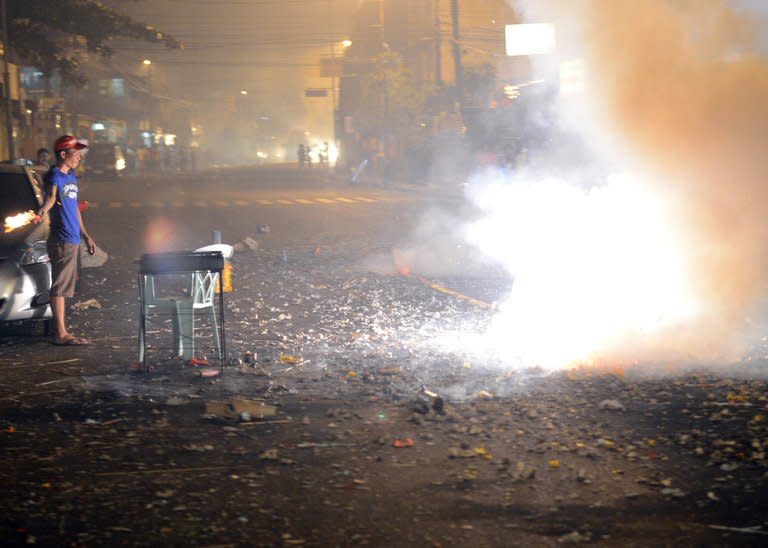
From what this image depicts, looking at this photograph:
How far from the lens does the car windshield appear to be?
10148 mm

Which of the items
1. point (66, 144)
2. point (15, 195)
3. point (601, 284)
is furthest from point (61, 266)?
point (601, 284)

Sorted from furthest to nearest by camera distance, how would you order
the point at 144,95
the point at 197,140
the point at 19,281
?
the point at 197,140 < the point at 144,95 < the point at 19,281

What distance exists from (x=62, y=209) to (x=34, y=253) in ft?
2.39

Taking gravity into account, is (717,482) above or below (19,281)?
below

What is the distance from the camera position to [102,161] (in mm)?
52125

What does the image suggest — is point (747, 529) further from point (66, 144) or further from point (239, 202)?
point (239, 202)

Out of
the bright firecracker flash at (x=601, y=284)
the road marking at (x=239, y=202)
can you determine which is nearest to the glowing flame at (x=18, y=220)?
the bright firecracker flash at (x=601, y=284)

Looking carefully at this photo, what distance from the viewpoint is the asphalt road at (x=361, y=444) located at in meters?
4.21

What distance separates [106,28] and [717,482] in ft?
104

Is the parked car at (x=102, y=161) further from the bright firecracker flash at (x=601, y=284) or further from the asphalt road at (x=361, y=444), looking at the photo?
the bright firecracker flash at (x=601, y=284)

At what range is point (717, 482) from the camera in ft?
15.5

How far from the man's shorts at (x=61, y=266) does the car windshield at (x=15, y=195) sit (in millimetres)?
1712

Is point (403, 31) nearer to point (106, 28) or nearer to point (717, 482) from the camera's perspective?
point (106, 28)

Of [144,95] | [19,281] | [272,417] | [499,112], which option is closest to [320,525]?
[272,417]
